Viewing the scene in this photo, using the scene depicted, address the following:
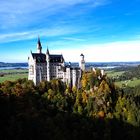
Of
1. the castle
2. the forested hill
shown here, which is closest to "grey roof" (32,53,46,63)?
the castle

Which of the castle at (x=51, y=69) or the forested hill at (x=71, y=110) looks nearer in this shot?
the forested hill at (x=71, y=110)

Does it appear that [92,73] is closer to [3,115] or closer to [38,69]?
[38,69]

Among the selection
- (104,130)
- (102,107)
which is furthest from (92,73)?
(104,130)

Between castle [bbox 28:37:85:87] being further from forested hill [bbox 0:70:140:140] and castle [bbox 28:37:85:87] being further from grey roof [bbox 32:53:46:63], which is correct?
forested hill [bbox 0:70:140:140]

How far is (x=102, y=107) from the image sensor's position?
116 m

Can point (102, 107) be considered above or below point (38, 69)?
below

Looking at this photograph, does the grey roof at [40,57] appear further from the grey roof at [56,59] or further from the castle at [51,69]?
the grey roof at [56,59]

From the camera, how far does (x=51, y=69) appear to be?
124000mm

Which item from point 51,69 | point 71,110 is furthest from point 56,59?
point 71,110

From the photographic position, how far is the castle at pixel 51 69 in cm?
11969

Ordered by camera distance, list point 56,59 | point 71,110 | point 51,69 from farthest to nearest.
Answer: point 56,59, point 51,69, point 71,110

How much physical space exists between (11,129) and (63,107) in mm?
33872

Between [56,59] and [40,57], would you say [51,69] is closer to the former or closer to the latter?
[56,59]

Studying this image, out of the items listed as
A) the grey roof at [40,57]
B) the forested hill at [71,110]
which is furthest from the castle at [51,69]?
the forested hill at [71,110]
